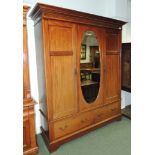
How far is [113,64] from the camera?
9.15 ft

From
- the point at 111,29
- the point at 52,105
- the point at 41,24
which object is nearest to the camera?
the point at 41,24

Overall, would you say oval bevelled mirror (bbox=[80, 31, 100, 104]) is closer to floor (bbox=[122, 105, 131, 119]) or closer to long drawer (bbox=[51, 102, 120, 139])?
long drawer (bbox=[51, 102, 120, 139])

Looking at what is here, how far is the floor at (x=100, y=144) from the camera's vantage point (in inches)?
83.7

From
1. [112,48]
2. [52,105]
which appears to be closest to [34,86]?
[52,105]

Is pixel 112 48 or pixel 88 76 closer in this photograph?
pixel 88 76

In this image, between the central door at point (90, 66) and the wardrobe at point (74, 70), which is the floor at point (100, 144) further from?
the central door at point (90, 66)

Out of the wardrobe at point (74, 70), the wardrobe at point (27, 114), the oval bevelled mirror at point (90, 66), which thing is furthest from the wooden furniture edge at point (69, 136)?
the oval bevelled mirror at point (90, 66)

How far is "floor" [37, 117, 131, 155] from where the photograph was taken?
6.98ft
